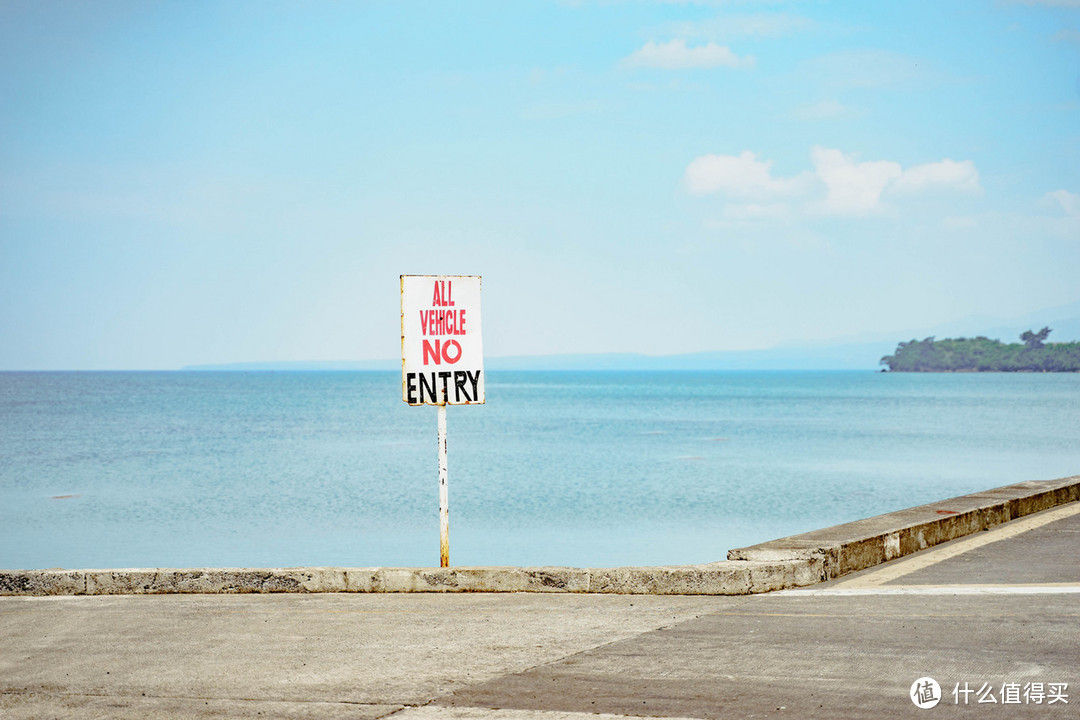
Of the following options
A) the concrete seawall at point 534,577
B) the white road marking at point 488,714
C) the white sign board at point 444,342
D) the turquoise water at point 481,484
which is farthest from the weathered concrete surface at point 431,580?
the turquoise water at point 481,484

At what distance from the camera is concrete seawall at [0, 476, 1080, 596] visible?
9.96m

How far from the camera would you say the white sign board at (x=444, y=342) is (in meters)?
10.9

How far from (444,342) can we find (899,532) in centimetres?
475

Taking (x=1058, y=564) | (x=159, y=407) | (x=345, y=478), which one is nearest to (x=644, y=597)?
(x=1058, y=564)

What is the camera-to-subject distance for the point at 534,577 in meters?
10.2

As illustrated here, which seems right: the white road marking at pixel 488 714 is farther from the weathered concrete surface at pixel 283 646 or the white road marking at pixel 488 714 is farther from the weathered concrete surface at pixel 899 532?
the weathered concrete surface at pixel 899 532

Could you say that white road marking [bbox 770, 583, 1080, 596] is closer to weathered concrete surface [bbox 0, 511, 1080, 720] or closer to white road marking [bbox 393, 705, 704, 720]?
weathered concrete surface [bbox 0, 511, 1080, 720]

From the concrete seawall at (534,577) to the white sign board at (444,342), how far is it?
1620 mm

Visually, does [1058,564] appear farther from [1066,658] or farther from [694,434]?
[694,434]

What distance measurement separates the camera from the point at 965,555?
11.7 m

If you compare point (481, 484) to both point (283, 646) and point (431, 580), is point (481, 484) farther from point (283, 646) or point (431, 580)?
point (283, 646)

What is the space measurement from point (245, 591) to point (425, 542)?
1907cm

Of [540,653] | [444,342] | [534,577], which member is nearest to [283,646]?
[540,653]

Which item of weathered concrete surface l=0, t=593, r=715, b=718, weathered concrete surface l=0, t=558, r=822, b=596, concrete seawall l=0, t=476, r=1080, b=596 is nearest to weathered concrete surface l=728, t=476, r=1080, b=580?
concrete seawall l=0, t=476, r=1080, b=596
